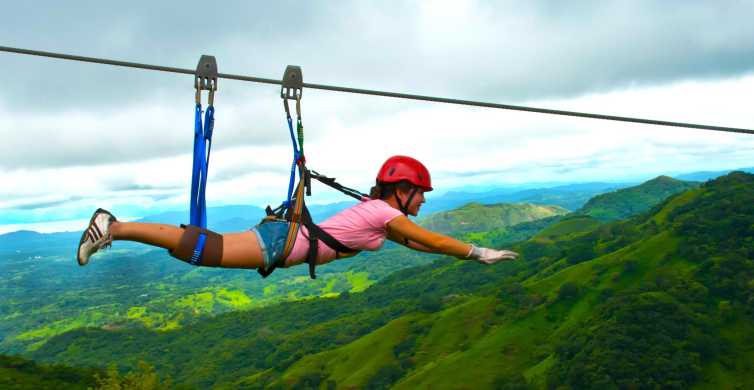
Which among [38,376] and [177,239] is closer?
[177,239]

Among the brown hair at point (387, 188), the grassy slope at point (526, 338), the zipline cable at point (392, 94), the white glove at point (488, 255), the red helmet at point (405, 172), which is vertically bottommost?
the grassy slope at point (526, 338)

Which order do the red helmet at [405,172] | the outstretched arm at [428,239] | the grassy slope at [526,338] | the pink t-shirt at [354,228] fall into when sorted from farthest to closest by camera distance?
1. the grassy slope at [526,338]
2. the red helmet at [405,172]
3. the pink t-shirt at [354,228]
4. the outstretched arm at [428,239]

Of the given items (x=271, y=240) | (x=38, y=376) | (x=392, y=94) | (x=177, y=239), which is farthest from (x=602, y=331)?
(x=177, y=239)

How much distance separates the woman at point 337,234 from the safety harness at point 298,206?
6 cm

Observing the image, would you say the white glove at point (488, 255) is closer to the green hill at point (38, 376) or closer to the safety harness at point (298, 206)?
the safety harness at point (298, 206)

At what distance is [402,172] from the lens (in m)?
6.76

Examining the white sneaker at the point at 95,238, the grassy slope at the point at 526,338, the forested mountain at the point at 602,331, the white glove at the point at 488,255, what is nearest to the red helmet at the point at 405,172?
the white glove at the point at 488,255

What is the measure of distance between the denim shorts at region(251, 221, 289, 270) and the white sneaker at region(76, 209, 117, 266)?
1.52 metres

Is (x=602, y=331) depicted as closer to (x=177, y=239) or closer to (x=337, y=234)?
(x=337, y=234)

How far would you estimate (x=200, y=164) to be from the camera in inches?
262

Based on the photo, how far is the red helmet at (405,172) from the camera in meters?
6.73

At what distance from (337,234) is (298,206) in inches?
21.7

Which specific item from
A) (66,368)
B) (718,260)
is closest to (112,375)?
(66,368)

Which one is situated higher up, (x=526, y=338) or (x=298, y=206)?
(x=298, y=206)
